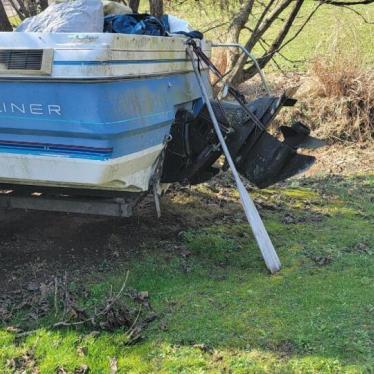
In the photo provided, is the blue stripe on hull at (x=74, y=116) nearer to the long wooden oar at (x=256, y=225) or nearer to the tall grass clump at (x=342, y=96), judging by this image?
the long wooden oar at (x=256, y=225)

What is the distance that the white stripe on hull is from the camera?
3775mm

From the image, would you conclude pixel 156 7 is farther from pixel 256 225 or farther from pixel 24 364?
pixel 24 364

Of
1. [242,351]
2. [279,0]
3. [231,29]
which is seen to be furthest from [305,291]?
[279,0]

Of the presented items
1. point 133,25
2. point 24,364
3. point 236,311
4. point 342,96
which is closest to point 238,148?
point 133,25

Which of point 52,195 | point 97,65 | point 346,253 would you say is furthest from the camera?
point 346,253

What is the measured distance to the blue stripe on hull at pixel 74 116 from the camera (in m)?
3.64

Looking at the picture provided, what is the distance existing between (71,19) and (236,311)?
2.21 meters

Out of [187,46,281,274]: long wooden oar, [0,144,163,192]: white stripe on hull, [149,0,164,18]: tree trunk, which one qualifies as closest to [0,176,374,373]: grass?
[187,46,281,274]: long wooden oar

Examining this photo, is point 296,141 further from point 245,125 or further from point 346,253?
point 346,253

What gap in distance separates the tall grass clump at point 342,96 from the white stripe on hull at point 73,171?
230 inches

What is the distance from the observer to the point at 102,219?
18.6ft

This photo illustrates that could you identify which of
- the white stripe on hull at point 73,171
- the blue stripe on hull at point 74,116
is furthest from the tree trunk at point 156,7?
the white stripe on hull at point 73,171

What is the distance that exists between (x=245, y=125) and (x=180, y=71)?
26.0 inches

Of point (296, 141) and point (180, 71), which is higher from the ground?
point (180, 71)
